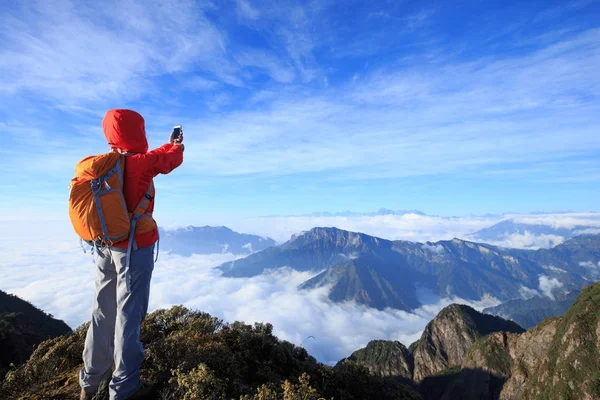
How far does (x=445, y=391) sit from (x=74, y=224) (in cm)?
18961

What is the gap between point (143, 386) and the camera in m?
6.12

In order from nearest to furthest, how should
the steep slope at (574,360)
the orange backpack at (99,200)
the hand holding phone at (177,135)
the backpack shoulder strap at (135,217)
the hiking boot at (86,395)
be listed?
the orange backpack at (99,200), the backpack shoulder strap at (135,217), the hiking boot at (86,395), the hand holding phone at (177,135), the steep slope at (574,360)

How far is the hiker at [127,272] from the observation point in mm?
5422

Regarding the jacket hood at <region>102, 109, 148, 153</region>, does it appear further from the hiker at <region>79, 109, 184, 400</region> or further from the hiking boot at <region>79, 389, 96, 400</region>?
the hiking boot at <region>79, 389, 96, 400</region>

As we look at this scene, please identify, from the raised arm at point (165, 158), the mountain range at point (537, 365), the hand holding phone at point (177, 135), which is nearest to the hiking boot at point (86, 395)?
the raised arm at point (165, 158)

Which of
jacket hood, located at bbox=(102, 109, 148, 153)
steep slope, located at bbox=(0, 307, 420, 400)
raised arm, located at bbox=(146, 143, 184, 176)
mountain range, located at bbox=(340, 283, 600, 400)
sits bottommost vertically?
mountain range, located at bbox=(340, 283, 600, 400)

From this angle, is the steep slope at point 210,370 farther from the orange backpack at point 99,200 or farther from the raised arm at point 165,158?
the raised arm at point 165,158

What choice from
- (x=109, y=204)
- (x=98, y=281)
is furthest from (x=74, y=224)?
(x=98, y=281)

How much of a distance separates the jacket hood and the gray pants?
181cm

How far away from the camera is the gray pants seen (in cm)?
543

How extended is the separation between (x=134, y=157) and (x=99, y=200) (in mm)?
879

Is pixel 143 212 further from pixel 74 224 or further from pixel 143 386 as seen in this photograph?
pixel 143 386

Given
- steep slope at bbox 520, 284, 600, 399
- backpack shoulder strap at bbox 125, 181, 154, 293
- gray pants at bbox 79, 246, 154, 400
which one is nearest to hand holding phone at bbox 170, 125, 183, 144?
backpack shoulder strap at bbox 125, 181, 154, 293

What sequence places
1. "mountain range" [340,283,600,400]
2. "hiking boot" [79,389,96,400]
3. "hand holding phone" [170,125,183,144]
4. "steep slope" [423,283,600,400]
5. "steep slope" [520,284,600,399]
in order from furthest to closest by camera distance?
"mountain range" [340,283,600,400], "steep slope" [423,283,600,400], "steep slope" [520,284,600,399], "hand holding phone" [170,125,183,144], "hiking boot" [79,389,96,400]
